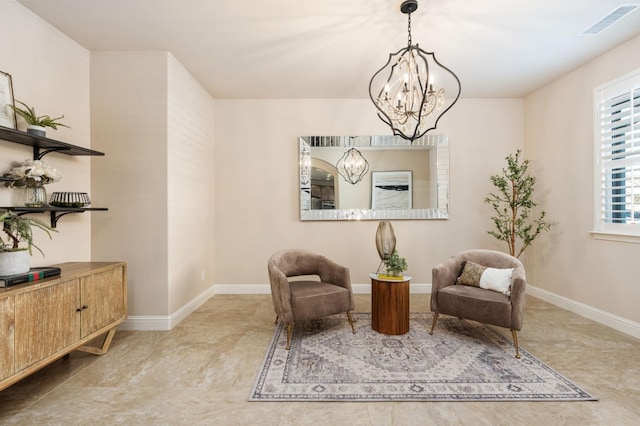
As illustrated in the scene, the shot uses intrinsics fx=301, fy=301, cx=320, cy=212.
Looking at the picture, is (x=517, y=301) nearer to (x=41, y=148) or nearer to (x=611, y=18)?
(x=611, y=18)

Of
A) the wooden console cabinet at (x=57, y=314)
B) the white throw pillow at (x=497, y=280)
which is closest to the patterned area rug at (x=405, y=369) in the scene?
the white throw pillow at (x=497, y=280)

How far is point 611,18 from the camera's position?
2.61 meters

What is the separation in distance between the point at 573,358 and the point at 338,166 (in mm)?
3286

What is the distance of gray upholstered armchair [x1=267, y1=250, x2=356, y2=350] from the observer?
9.26 ft

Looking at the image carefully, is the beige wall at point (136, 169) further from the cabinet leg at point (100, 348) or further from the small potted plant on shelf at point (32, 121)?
the small potted plant on shelf at point (32, 121)

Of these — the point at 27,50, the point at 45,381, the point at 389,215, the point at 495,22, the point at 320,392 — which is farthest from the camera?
the point at 389,215

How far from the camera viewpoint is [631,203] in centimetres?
302

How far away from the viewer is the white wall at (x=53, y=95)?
2.36 m

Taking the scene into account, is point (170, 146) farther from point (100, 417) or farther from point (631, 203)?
point (631, 203)

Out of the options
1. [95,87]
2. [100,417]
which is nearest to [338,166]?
[95,87]

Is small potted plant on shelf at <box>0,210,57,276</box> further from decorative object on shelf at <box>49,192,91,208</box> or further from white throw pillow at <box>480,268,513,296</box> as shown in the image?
white throw pillow at <box>480,268,513,296</box>

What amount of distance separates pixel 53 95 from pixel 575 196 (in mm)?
5625

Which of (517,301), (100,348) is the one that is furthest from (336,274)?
(100,348)

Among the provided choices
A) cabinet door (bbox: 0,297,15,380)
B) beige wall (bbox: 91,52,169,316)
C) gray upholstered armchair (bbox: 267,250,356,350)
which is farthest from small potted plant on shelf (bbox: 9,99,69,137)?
gray upholstered armchair (bbox: 267,250,356,350)
